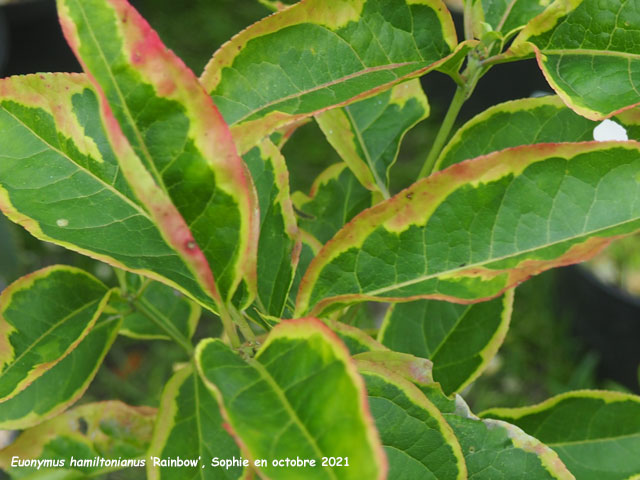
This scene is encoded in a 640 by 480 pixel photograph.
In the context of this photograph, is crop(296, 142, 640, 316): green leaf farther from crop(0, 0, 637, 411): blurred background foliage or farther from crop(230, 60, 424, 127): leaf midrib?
crop(0, 0, 637, 411): blurred background foliage

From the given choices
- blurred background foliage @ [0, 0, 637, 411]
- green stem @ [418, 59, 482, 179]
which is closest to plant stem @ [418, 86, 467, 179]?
green stem @ [418, 59, 482, 179]

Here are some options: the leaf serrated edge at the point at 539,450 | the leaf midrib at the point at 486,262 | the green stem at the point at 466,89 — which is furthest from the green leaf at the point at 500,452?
the green stem at the point at 466,89

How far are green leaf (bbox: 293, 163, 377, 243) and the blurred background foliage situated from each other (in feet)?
2.26

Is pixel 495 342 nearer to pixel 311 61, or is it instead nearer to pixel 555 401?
pixel 555 401

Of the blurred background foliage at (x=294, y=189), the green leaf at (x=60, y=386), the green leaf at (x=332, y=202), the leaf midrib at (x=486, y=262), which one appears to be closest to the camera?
the leaf midrib at (x=486, y=262)

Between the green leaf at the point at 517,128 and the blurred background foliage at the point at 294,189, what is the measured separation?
88cm

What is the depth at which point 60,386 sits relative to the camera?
80cm

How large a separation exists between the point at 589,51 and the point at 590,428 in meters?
0.46

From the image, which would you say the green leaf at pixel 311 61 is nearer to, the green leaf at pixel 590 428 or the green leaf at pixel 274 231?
the green leaf at pixel 274 231

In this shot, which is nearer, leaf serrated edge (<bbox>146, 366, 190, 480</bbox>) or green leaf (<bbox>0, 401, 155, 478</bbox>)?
leaf serrated edge (<bbox>146, 366, 190, 480</bbox>)

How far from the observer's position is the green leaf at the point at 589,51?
0.58m

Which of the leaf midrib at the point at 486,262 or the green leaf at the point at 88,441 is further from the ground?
the leaf midrib at the point at 486,262

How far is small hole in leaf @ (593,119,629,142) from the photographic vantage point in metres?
0.68

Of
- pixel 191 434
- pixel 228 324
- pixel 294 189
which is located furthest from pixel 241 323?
pixel 294 189
